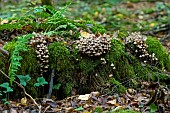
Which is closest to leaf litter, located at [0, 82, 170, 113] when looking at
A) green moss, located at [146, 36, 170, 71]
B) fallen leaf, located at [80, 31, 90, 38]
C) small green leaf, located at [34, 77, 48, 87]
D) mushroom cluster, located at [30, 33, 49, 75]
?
small green leaf, located at [34, 77, 48, 87]

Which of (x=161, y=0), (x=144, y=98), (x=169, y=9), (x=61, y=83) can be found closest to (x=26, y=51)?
(x=61, y=83)

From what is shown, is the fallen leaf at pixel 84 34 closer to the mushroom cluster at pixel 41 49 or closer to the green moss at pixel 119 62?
the green moss at pixel 119 62

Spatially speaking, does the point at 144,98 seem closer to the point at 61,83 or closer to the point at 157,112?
the point at 157,112

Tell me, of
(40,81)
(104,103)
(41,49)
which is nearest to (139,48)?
(104,103)

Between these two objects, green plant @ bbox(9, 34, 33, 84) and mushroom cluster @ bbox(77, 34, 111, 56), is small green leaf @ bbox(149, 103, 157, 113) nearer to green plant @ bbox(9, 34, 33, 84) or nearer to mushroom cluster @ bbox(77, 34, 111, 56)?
mushroom cluster @ bbox(77, 34, 111, 56)

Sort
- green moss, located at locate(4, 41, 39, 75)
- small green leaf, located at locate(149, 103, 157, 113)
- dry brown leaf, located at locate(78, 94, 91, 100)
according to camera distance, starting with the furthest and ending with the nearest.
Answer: green moss, located at locate(4, 41, 39, 75), dry brown leaf, located at locate(78, 94, 91, 100), small green leaf, located at locate(149, 103, 157, 113)

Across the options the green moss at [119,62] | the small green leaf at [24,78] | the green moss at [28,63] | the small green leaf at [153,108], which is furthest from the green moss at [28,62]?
the small green leaf at [153,108]
